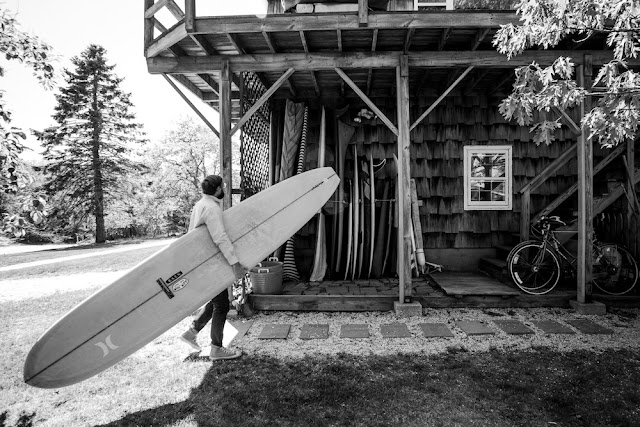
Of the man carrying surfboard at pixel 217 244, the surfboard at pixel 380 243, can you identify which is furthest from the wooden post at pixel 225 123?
the surfboard at pixel 380 243

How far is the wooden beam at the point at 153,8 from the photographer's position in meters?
4.21

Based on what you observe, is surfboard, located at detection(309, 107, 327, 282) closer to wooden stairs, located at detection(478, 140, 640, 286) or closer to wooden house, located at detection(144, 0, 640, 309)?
wooden house, located at detection(144, 0, 640, 309)

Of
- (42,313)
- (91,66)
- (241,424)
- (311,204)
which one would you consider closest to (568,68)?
(311,204)

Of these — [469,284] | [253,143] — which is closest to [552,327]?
[469,284]

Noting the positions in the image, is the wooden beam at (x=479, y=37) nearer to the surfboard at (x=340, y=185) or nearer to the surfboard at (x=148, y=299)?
the surfboard at (x=340, y=185)

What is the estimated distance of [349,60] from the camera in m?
4.38

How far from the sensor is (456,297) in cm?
459

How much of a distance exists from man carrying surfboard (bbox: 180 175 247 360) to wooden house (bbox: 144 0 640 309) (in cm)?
141

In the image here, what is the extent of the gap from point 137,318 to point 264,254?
3.45 feet

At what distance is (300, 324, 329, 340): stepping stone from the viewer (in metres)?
3.74

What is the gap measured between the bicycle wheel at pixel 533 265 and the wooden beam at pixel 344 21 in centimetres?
269

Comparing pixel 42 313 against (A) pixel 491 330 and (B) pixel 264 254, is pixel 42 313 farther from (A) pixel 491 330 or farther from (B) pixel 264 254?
(A) pixel 491 330

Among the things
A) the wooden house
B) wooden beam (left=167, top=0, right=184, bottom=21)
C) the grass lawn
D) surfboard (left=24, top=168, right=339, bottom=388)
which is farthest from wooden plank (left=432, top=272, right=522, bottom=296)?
wooden beam (left=167, top=0, right=184, bottom=21)

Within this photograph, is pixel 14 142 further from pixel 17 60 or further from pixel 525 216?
pixel 525 216
